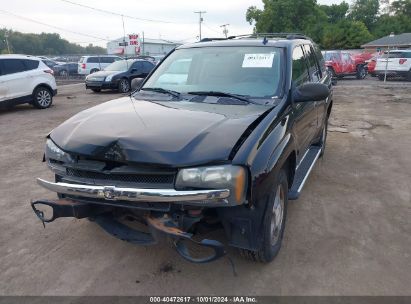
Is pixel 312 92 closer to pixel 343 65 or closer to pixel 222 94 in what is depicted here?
pixel 222 94

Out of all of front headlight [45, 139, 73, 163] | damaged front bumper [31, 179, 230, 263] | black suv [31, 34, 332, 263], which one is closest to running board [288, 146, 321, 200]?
black suv [31, 34, 332, 263]

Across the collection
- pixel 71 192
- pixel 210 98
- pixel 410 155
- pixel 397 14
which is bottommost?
pixel 410 155

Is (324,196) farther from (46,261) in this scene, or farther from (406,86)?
(406,86)

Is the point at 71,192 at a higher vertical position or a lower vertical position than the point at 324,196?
higher

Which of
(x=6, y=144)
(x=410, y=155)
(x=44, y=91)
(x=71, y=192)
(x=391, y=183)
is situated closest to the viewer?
(x=71, y=192)

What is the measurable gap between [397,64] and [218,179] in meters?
20.0

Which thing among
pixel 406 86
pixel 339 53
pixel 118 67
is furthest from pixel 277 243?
pixel 339 53

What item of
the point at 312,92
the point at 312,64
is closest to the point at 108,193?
the point at 312,92

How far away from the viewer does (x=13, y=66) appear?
10906 mm

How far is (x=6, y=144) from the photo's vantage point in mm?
7504

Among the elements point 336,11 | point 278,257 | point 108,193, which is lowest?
point 278,257

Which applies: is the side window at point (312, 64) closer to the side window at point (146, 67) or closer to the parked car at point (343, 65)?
the side window at point (146, 67)

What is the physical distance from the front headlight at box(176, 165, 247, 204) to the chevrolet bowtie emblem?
463 mm

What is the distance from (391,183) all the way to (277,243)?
2565 mm
